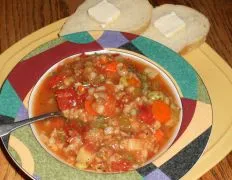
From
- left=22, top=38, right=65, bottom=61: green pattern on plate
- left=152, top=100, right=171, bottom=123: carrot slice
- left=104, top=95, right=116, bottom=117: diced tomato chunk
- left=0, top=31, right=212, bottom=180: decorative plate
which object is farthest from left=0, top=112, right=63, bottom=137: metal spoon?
left=152, top=100, right=171, bottom=123: carrot slice

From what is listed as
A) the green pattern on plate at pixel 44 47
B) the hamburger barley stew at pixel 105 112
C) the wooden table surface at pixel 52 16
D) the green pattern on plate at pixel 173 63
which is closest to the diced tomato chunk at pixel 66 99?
the hamburger barley stew at pixel 105 112

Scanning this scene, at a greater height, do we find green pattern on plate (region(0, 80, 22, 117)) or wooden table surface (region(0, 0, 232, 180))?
green pattern on plate (region(0, 80, 22, 117))

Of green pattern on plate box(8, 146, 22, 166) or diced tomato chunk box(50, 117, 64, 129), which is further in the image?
diced tomato chunk box(50, 117, 64, 129)

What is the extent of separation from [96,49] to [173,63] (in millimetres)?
638

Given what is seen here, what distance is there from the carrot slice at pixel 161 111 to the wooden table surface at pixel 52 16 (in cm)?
105

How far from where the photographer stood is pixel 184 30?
376 centimetres

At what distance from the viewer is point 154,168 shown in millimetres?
2465

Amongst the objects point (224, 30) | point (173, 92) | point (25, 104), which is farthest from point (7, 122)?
point (224, 30)

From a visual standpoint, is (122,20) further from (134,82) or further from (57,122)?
(57,122)

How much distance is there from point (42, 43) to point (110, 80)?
29.3 inches

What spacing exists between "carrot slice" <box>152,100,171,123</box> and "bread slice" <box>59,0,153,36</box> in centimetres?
109

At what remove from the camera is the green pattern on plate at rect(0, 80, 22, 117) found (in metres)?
2.73

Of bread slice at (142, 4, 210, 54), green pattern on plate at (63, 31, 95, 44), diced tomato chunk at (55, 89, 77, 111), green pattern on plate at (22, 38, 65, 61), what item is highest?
green pattern on plate at (22, 38, 65, 61)

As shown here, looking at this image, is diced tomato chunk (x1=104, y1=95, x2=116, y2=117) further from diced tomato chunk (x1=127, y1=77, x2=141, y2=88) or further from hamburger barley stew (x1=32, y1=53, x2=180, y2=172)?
diced tomato chunk (x1=127, y1=77, x2=141, y2=88)
